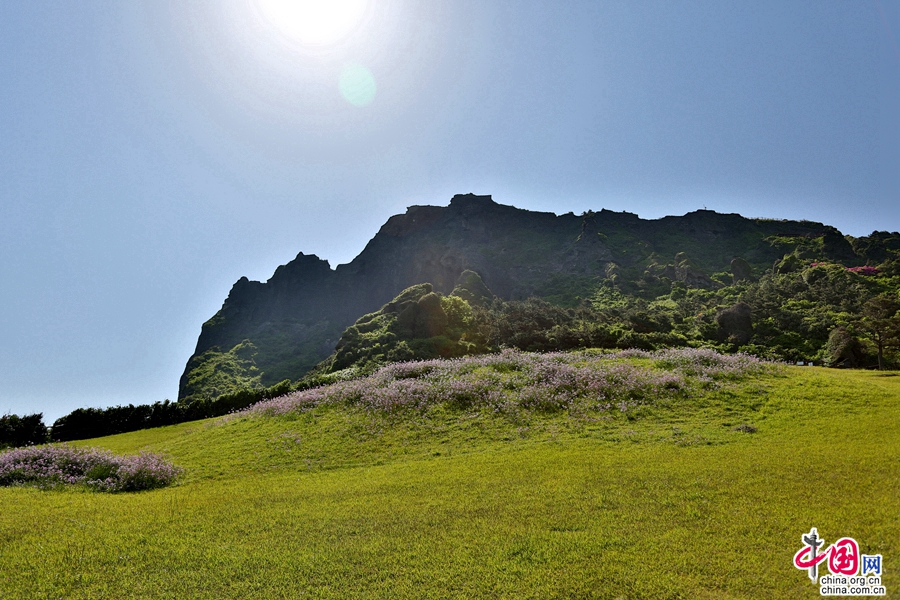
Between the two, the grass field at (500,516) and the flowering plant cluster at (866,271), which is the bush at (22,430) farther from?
the flowering plant cluster at (866,271)

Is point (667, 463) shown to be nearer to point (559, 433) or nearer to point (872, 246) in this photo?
point (559, 433)

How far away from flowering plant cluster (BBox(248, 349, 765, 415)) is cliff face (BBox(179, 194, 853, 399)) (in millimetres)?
55280

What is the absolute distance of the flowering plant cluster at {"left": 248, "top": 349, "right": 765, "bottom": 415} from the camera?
23750 millimetres

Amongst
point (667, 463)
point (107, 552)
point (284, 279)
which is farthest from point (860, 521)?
point (284, 279)

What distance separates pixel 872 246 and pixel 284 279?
479 feet

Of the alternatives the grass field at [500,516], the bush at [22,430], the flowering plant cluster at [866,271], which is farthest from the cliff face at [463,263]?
the grass field at [500,516]

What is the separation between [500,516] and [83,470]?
18.2 meters

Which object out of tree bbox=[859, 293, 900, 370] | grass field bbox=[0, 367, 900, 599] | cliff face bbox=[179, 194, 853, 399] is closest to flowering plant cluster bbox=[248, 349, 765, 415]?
grass field bbox=[0, 367, 900, 599]

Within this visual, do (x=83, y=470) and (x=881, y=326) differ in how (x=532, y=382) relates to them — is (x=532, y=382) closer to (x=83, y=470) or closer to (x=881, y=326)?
(x=83, y=470)

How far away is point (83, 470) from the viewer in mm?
17812

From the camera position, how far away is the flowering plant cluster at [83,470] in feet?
54.3

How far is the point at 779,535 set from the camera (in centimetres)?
899

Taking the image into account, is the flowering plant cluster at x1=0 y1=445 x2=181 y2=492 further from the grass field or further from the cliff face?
the cliff face

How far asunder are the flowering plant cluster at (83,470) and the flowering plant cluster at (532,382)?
9973 millimetres
